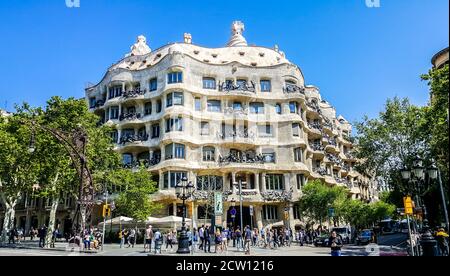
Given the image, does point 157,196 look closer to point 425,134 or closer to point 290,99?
point 290,99

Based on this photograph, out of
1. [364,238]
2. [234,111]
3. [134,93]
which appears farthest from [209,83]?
[364,238]

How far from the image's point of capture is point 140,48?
184 ft

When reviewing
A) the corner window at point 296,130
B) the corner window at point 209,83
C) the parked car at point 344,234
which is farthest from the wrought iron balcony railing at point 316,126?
the parked car at point 344,234

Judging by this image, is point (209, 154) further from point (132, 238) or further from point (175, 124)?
point (132, 238)

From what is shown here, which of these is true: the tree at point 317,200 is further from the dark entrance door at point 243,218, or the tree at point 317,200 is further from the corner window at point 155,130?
the corner window at point 155,130

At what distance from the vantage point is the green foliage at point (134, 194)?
36344 mm

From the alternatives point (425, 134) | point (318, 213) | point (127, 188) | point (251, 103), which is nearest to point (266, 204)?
point (318, 213)

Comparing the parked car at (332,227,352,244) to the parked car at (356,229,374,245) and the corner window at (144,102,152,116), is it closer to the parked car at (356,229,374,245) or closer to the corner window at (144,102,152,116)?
the parked car at (356,229,374,245)

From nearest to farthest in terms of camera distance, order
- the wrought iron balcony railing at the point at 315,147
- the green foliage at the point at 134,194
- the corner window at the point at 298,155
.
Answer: the green foliage at the point at 134,194 < the corner window at the point at 298,155 < the wrought iron balcony railing at the point at 315,147

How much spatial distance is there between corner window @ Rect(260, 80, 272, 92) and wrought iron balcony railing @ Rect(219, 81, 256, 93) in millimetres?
1315

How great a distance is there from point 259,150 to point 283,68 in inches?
444

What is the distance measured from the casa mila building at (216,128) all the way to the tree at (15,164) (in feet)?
40.7

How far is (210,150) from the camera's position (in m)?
44.5
